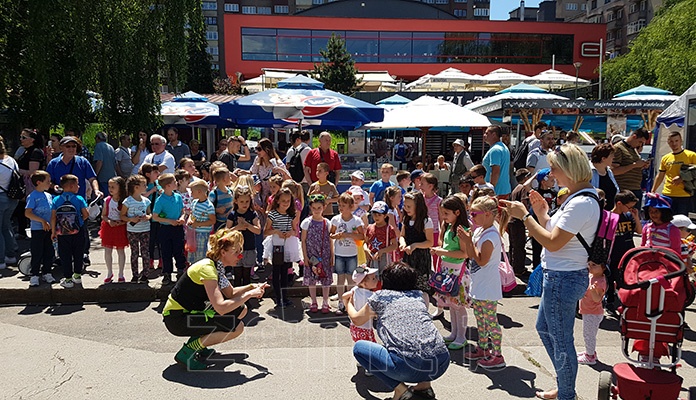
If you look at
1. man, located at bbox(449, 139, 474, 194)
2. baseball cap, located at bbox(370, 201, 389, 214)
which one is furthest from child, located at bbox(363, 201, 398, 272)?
man, located at bbox(449, 139, 474, 194)

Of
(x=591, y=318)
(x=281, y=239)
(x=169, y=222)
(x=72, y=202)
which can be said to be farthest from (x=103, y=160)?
(x=591, y=318)

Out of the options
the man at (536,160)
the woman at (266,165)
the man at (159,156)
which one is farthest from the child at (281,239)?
the man at (536,160)

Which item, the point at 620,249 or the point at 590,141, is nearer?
the point at 620,249

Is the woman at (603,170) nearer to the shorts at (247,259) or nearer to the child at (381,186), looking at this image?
the child at (381,186)

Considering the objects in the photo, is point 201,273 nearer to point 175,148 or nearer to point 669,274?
point 669,274

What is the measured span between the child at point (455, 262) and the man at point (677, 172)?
4715 mm

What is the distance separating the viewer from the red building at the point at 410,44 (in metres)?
52.1

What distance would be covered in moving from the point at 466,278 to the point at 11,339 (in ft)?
15.8

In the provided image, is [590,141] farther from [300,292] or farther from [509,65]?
[509,65]

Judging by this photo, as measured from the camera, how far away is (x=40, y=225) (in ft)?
23.2

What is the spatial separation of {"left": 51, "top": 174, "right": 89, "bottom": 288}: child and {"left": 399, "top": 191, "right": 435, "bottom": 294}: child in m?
4.26

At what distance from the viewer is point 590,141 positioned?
1658 centimetres

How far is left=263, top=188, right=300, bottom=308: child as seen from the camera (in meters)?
6.71

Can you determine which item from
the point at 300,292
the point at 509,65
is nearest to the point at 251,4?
the point at 509,65
